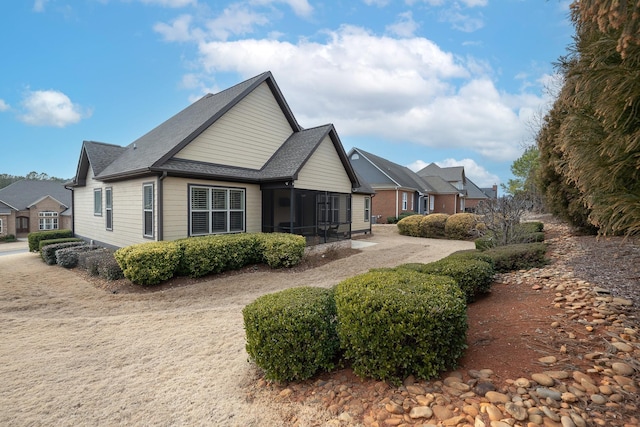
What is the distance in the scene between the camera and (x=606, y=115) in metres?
2.60

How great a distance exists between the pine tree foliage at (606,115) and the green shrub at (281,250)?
7441 mm

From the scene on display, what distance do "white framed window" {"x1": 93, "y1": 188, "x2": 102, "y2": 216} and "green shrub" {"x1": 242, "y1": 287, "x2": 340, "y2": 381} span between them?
573 inches

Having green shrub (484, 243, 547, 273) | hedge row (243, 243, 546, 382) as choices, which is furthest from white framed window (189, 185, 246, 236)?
green shrub (484, 243, 547, 273)

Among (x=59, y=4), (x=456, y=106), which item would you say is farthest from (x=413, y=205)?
(x=59, y=4)

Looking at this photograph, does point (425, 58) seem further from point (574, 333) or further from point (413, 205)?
point (413, 205)

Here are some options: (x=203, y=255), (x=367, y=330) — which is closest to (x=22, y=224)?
(x=203, y=255)

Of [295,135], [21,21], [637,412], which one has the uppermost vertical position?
[21,21]

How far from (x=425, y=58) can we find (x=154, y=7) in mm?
9561

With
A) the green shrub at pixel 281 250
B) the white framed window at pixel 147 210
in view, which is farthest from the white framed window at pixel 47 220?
the green shrub at pixel 281 250

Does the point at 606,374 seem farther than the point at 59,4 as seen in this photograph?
No

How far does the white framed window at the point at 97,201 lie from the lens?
14.2 meters

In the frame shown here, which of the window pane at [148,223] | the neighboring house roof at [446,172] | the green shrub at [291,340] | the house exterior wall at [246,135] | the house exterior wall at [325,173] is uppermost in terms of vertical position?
the neighboring house roof at [446,172]

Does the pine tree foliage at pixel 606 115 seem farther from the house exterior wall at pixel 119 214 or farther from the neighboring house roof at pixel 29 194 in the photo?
the neighboring house roof at pixel 29 194

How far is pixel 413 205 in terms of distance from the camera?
1201 inches
